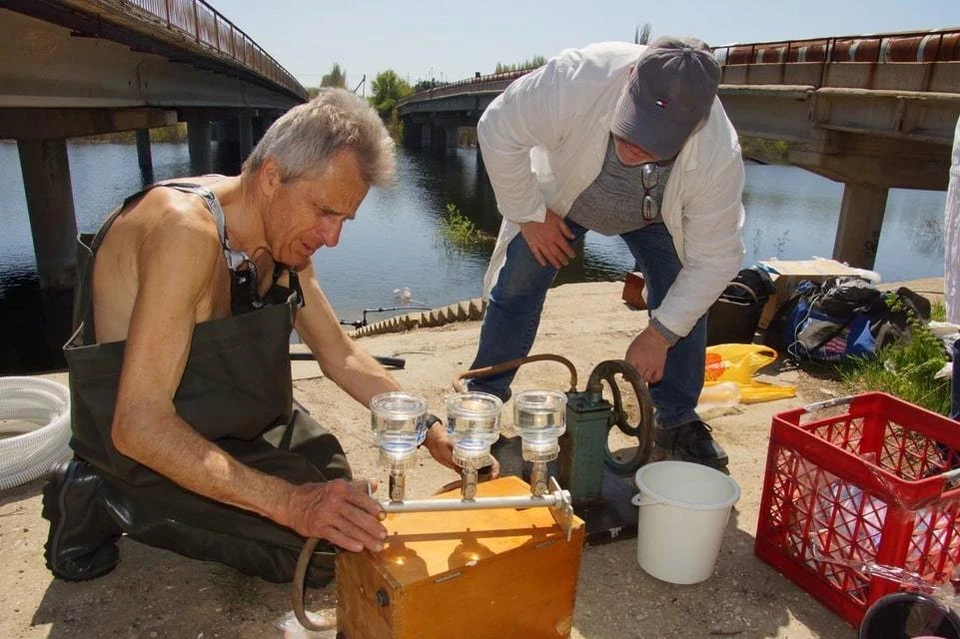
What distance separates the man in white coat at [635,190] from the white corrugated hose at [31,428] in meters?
1.70

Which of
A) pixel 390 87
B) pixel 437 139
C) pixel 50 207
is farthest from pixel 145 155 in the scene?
pixel 390 87

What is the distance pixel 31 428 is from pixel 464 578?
236cm

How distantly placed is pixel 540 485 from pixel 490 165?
1.45 meters

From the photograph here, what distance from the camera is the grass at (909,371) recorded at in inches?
152

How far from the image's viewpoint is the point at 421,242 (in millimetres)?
20031

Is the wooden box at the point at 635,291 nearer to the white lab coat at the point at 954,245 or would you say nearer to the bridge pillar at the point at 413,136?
the white lab coat at the point at 954,245

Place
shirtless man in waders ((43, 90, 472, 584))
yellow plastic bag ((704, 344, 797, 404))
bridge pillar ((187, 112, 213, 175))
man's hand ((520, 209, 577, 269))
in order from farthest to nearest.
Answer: bridge pillar ((187, 112, 213, 175))
yellow plastic bag ((704, 344, 797, 404))
man's hand ((520, 209, 577, 269))
shirtless man in waders ((43, 90, 472, 584))

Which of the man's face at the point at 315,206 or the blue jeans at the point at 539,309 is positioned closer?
the man's face at the point at 315,206

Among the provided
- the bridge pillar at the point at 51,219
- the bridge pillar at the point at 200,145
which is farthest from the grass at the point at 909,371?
the bridge pillar at the point at 200,145

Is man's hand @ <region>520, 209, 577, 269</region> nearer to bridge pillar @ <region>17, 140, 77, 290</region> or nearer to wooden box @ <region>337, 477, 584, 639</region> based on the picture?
wooden box @ <region>337, 477, 584, 639</region>

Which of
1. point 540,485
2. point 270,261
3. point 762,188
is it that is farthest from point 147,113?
point 762,188

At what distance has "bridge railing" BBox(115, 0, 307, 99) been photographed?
9523mm

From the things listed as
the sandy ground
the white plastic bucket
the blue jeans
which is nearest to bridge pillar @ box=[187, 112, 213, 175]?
the blue jeans

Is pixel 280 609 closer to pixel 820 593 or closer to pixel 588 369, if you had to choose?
pixel 820 593
